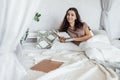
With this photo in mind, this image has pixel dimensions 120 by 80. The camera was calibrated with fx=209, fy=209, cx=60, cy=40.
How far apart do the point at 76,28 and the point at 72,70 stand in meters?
1.03

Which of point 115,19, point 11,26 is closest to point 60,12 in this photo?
point 115,19

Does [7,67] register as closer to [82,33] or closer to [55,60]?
[55,60]

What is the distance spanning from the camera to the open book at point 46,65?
1.98 m

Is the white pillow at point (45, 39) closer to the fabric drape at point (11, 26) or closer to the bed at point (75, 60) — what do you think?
the bed at point (75, 60)

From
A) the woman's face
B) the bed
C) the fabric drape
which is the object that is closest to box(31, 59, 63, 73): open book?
the bed

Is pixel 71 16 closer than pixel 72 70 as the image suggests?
No

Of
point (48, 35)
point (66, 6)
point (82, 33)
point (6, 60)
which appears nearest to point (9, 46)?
point (6, 60)

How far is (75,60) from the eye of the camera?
2191 millimetres

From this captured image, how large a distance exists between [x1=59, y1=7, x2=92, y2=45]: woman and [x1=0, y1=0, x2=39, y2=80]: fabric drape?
3.73 feet

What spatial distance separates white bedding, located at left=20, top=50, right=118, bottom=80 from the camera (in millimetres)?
1802

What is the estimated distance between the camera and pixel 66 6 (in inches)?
123

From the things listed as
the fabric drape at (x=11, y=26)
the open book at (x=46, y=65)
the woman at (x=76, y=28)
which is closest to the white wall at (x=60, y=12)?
the woman at (x=76, y=28)

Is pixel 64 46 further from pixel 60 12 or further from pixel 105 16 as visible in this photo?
pixel 105 16

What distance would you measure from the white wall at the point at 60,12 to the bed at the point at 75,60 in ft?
1.58
